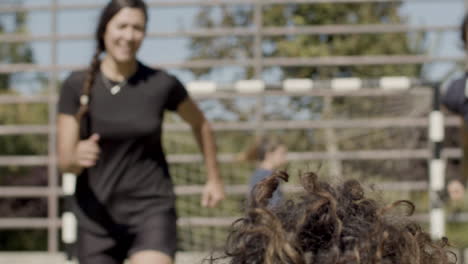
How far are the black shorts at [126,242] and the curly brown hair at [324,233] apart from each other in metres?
2.62

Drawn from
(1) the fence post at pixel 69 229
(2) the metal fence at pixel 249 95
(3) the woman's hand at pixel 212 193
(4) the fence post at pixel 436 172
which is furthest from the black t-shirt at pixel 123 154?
(2) the metal fence at pixel 249 95

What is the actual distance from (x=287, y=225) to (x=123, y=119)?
2721 millimetres

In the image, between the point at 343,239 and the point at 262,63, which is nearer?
the point at 343,239

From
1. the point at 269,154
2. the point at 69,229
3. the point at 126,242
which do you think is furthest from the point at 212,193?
the point at 269,154

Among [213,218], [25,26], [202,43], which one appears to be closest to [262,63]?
[202,43]

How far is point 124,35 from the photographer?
151 inches

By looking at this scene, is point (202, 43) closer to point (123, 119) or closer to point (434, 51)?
point (434, 51)

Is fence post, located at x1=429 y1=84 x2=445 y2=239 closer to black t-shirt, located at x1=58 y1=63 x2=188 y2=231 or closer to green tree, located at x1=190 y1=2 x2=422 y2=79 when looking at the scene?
green tree, located at x1=190 y1=2 x2=422 y2=79

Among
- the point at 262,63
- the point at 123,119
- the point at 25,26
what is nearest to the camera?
the point at 123,119

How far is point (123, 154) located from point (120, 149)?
0.08 ft

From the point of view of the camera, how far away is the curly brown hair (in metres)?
1.10

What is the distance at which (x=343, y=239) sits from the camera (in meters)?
1.12

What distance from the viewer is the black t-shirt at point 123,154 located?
150 inches

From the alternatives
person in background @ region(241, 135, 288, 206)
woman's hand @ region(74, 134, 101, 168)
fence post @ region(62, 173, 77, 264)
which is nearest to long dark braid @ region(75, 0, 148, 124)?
woman's hand @ region(74, 134, 101, 168)
